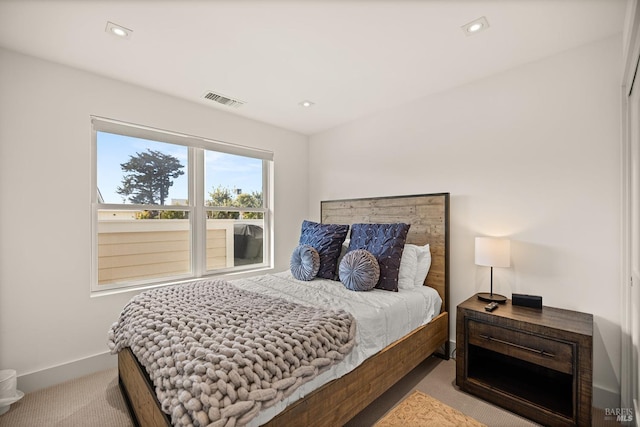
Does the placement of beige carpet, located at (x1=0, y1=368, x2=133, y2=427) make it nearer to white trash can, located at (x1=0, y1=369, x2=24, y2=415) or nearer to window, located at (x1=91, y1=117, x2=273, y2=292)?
white trash can, located at (x1=0, y1=369, x2=24, y2=415)

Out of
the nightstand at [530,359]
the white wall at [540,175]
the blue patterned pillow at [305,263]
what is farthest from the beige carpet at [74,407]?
the white wall at [540,175]

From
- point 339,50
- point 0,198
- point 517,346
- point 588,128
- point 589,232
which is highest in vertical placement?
point 339,50

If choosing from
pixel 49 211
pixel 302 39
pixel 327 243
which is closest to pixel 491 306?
pixel 327 243

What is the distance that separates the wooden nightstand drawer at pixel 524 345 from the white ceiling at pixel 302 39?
79.0 inches

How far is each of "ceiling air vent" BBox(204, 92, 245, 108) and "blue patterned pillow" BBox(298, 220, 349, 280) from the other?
157 cm

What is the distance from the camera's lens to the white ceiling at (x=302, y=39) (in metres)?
1.71

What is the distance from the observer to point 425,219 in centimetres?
284

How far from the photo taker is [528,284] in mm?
2273

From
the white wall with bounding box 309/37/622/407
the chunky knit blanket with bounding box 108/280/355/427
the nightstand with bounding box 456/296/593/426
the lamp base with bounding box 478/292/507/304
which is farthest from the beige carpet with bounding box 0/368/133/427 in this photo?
the white wall with bounding box 309/37/622/407

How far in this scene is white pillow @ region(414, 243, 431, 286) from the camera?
2648mm

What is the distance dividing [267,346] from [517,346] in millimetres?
1686

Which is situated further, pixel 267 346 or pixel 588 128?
pixel 588 128

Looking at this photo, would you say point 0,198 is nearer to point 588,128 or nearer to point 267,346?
point 267,346

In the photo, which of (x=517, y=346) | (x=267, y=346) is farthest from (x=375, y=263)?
(x=267, y=346)
